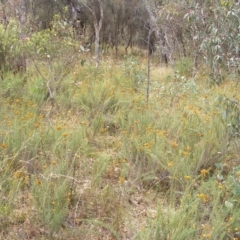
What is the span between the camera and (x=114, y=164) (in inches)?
127

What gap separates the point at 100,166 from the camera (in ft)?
9.85

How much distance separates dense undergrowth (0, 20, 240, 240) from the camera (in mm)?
2342

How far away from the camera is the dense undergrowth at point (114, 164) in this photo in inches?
92.2

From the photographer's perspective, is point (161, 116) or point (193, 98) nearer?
point (161, 116)

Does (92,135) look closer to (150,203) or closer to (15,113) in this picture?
(15,113)

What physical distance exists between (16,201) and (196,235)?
1.29 meters

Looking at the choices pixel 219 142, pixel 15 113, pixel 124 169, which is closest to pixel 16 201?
pixel 124 169

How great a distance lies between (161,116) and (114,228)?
205cm

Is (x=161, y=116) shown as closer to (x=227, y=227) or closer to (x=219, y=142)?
(x=219, y=142)

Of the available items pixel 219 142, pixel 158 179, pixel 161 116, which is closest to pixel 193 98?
pixel 161 116

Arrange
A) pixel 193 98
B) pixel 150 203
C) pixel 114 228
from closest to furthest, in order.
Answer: pixel 114 228 → pixel 150 203 → pixel 193 98

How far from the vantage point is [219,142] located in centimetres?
351

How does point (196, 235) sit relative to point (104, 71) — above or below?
below

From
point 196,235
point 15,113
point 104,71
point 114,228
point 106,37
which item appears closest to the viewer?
point 196,235
